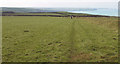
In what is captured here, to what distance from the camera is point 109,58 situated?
13.5 meters

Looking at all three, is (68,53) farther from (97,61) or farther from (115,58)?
(115,58)

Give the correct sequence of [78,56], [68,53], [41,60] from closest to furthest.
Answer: [41,60] → [78,56] → [68,53]

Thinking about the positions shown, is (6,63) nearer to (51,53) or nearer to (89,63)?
(51,53)

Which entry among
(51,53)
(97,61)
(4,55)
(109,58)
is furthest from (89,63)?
(4,55)

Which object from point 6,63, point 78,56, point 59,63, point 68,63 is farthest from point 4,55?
point 78,56

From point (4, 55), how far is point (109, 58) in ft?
42.1

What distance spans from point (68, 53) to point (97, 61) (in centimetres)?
383

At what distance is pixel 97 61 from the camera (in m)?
12.8

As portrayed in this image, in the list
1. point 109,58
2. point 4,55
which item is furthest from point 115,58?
point 4,55

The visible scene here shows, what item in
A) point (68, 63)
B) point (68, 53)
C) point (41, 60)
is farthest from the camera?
point (68, 53)

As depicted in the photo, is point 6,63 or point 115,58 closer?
point 6,63

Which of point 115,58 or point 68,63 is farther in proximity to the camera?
point 115,58

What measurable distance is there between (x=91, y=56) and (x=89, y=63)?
206 cm

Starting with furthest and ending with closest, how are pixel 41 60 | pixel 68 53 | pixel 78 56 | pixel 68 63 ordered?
pixel 68 53
pixel 78 56
pixel 41 60
pixel 68 63
